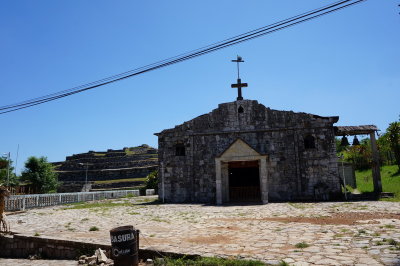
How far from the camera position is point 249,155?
20375 millimetres

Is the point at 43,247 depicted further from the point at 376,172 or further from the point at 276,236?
the point at 376,172

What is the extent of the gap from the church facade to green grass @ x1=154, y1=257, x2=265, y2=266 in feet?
44.6

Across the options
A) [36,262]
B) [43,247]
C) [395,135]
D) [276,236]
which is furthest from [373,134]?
[36,262]

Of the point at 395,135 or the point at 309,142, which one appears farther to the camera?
the point at 395,135

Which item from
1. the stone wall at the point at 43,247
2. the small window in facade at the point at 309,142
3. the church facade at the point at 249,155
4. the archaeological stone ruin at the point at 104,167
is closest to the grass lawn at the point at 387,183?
the church facade at the point at 249,155

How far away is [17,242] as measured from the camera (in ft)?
35.9

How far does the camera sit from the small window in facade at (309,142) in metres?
21.0

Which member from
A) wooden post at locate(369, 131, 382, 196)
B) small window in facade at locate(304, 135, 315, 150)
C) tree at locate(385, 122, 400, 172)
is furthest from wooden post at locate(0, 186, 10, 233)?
tree at locate(385, 122, 400, 172)

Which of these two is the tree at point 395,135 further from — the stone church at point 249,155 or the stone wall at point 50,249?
the stone wall at point 50,249

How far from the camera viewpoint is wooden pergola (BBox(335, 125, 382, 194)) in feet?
63.8

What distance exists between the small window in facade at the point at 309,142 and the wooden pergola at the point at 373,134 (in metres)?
1.68

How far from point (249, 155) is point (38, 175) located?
29967mm

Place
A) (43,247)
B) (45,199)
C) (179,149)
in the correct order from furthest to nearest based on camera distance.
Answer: (45,199)
(179,149)
(43,247)

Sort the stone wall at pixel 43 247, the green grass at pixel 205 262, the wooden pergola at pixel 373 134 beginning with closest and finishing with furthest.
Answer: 1. the green grass at pixel 205 262
2. the stone wall at pixel 43 247
3. the wooden pergola at pixel 373 134
